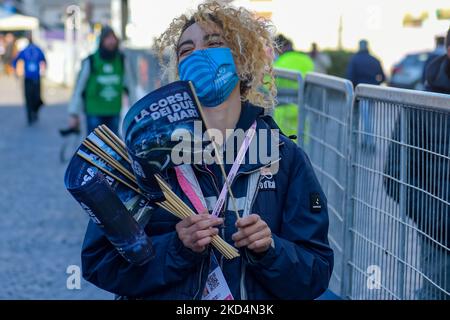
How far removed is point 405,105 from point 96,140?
183 cm

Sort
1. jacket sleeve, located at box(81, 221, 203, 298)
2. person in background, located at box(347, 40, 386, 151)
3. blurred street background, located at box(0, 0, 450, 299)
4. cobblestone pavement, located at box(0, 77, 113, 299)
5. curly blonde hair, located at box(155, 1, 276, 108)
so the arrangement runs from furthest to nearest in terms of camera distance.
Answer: person in background, located at box(347, 40, 386, 151) → blurred street background, located at box(0, 0, 450, 299) → cobblestone pavement, located at box(0, 77, 113, 299) → curly blonde hair, located at box(155, 1, 276, 108) → jacket sleeve, located at box(81, 221, 203, 298)

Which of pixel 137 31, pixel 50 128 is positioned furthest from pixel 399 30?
pixel 50 128

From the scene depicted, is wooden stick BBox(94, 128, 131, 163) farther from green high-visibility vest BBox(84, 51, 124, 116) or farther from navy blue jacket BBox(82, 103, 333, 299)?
green high-visibility vest BBox(84, 51, 124, 116)

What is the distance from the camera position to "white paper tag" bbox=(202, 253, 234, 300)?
106 inches

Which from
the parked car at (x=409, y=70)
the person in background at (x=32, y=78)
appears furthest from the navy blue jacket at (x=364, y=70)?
the parked car at (x=409, y=70)

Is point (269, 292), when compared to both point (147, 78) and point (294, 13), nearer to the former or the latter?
point (147, 78)

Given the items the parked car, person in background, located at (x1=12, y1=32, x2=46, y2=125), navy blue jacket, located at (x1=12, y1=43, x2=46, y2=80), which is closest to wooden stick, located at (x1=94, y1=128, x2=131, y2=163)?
person in background, located at (x1=12, y1=32, x2=46, y2=125)

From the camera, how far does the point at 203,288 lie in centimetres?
271

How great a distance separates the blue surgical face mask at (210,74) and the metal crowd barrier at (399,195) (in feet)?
3.31

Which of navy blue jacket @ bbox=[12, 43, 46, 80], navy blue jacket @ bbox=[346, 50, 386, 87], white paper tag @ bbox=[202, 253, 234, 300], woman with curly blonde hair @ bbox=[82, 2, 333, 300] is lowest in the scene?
navy blue jacket @ bbox=[12, 43, 46, 80]

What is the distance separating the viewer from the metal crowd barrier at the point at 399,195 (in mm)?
3734

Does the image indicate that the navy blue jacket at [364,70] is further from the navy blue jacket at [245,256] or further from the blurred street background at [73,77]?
the navy blue jacket at [245,256]

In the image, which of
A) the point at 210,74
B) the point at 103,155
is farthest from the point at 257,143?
the point at 103,155

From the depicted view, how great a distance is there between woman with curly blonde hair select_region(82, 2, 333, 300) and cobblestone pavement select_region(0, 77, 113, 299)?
3760 mm
